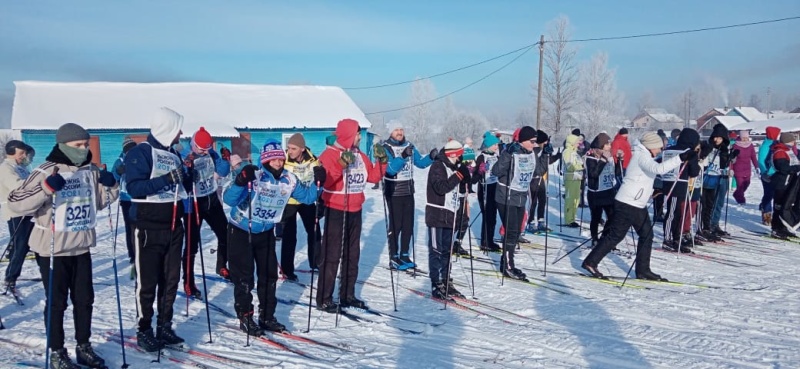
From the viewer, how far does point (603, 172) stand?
9523 mm

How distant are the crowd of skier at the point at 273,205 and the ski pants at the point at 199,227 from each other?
2cm

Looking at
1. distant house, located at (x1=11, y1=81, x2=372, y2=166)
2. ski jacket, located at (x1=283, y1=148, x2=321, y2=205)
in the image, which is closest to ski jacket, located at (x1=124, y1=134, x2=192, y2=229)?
ski jacket, located at (x1=283, y1=148, x2=321, y2=205)

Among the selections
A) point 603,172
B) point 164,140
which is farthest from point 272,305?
point 603,172

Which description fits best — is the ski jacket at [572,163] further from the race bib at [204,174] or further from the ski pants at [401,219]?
the race bib at [204,174]

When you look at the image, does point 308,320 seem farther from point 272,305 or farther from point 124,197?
point 124,197

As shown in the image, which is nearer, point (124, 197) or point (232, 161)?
point (124, 197)

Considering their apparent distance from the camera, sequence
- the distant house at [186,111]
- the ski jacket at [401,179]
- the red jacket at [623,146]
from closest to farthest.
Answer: the ski jacket at [401,179], the red jacket at [623,146], the distant house at [186,111]

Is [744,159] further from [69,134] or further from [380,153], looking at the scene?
[69,134]

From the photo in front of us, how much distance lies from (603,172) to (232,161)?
20.2ft

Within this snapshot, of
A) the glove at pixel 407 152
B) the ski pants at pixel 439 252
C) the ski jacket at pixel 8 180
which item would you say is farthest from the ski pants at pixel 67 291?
the glove at pixel 407 152

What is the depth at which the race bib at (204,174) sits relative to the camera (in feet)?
Answer: 20.4

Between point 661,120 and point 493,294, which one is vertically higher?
point 661,120

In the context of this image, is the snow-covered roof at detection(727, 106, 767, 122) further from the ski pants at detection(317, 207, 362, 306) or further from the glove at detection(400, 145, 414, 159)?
the ski pants at detection(317, 207, 362, 306)

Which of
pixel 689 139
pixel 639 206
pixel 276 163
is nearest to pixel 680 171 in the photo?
pixel 689 139
